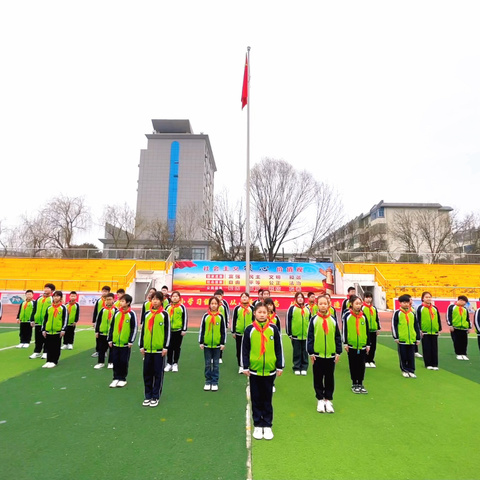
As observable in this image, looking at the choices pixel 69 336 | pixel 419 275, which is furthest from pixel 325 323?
pixel 419 275

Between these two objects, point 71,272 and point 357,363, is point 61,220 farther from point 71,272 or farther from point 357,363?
point 357,363

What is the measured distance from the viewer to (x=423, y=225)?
34.3m

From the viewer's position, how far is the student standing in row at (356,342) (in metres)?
5.70

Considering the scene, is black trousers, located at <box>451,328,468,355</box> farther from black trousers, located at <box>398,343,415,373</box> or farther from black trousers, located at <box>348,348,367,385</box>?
black trousers, located at <box>348,348,367,385</box>

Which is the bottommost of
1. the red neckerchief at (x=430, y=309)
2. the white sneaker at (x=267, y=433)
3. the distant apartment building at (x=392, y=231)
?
the white sneaker at (x=267, y=433)

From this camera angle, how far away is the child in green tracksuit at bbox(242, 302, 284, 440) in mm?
3957

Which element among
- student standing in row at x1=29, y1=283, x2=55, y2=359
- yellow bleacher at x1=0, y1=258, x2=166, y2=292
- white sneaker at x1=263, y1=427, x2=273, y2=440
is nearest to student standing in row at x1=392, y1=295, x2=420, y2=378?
white sneaker at x1=263, y1=427, x2=273, y2=440

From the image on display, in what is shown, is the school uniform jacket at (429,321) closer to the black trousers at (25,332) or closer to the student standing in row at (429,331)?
the student standing in row at (429,331)

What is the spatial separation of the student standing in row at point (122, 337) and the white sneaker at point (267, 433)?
3.01 m

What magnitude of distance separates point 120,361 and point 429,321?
301 inches

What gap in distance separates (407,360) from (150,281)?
58.7 ft

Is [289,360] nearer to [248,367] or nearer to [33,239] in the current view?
[248,367]

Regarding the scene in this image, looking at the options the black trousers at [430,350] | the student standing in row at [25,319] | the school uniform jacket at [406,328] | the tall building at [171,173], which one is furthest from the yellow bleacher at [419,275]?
Answer: the tall building at [171,173]

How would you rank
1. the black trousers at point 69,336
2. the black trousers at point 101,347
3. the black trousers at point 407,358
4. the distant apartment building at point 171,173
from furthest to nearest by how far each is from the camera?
the distant apartment building at point 171,173
the black trousers at point 69,336
the black trousers at point 101,347
the black trousers at point 407,358
